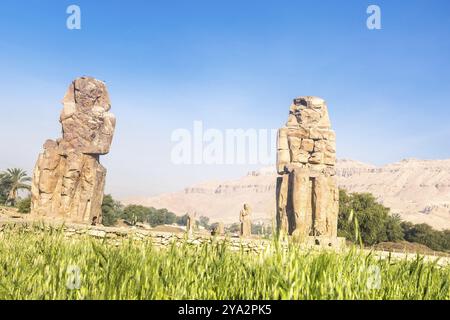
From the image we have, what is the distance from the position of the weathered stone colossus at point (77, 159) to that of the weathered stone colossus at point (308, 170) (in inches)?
416

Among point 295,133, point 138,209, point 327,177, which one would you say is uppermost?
point 295,133

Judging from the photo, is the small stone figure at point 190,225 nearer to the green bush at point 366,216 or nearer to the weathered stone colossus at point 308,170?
the weathered stone colossus at point 308,170

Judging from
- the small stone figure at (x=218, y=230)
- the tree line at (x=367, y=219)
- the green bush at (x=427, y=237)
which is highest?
the small stone figure at (x=218, y=230)

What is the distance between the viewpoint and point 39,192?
21969 mm

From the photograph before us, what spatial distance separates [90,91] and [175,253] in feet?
67.8

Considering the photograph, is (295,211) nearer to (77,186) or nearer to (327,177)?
(327,177)

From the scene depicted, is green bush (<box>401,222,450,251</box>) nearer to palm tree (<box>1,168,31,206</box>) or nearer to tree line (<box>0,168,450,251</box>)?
tree line (<box>0,168,450,251</box>)

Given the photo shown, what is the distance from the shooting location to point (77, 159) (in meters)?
23.0

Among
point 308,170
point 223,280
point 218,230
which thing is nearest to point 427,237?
point 308,170

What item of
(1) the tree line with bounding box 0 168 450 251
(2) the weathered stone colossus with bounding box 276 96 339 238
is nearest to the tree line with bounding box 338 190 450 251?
(1) the tree line with bounding box 0 168 450 251

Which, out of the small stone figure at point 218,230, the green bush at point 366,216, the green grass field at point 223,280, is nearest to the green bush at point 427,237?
the green bush at point 366,216

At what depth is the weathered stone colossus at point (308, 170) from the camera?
22.1 meters
